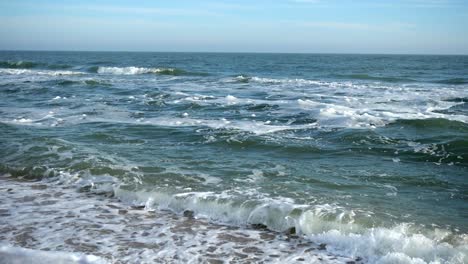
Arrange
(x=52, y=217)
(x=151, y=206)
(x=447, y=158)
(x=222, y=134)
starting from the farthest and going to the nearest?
(x=222, y=134)
(x=447, y=158)
(x=151, y=206)
(x=52, y=217)

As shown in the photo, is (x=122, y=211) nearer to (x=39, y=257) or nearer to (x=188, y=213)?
(x=188, y=213)

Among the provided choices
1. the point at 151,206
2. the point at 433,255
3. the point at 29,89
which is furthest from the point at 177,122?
the point at 29,89

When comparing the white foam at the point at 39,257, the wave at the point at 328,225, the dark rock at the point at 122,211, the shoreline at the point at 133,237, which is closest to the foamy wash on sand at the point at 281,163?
the wave at the point at 328,225

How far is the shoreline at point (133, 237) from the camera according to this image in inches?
190

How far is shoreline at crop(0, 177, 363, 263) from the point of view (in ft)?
15.8

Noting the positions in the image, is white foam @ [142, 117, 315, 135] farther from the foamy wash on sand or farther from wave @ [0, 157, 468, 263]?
wave @ [0, 157, 468, 263]

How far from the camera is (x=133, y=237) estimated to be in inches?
209

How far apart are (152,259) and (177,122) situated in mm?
9014

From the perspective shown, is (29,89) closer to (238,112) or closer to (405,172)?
(238,112)

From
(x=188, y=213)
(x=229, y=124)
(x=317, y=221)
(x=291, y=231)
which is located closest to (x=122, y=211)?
(x=188, y=213)

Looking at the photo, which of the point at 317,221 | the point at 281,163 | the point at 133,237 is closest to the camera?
the point at 133,237

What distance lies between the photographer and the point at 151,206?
652 cm

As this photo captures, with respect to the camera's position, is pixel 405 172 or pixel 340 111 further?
pixel 340 111

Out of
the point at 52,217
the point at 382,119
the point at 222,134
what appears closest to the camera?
the point at 52,217
